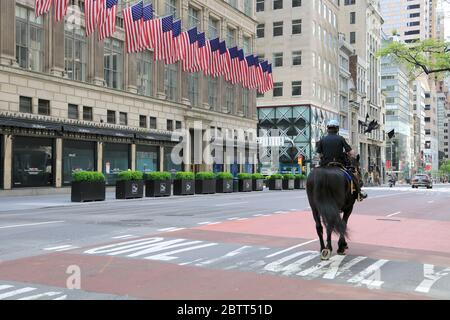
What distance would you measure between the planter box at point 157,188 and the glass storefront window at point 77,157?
22.4 ft

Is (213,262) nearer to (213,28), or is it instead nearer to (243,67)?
(243,67)

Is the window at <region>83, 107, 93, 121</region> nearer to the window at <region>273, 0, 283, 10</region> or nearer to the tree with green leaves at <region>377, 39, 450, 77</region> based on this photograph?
the tree with green leaves at <region>377, 39, 450, 77</region>

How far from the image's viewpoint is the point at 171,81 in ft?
164

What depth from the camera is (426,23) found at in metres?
164

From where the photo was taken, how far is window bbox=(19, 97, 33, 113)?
32688 mm

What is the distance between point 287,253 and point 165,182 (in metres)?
24.2

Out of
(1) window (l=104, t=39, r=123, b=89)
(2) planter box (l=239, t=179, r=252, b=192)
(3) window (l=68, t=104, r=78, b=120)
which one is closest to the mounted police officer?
(3) window (l=68, t=104, r=78, b=120)

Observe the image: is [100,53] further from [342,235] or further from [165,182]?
[342,235]

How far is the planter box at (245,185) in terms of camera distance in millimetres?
44438

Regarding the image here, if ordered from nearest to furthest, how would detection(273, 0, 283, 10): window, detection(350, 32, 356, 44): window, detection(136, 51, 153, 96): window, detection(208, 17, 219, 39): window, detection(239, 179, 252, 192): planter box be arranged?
1. detection(239, 179, 252, 192): planter box
2. detection(136, 51, 153, 96): window
3. detection(208, 17, 219, 39): window
4. detection(273, 0, 283, 10): window
5. detection(350, 32, 356, 44): window

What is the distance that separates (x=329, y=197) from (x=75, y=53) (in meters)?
32.2

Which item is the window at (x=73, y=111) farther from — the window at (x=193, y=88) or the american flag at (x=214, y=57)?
the window at (x=193, y=88)

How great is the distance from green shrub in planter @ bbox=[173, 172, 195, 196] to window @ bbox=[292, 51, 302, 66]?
157 ft

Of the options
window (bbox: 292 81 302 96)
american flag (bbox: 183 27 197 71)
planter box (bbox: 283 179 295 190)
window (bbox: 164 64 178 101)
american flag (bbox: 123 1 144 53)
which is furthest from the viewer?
window (bbox: 292 81 302 96)
